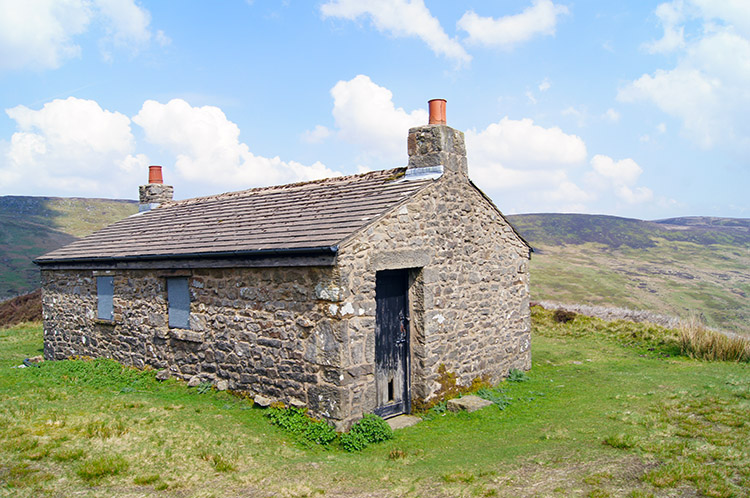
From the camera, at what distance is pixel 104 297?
12148 millimetres

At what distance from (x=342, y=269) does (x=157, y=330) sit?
5.39m

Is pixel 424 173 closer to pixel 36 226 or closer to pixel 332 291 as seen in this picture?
pixel 332 291

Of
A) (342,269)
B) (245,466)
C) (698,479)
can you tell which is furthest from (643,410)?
(245,466)

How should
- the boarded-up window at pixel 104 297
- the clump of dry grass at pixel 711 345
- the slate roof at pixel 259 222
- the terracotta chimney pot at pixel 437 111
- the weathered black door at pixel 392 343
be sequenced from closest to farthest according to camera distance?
1. the slate roof at pixel 259 222
2. the weathered black door at pixel 392 343
3. the terracotta chimney pot at pixel 437 111
4. the boarded-up window at pixel 104 297
5. the clump of dry grass at pixel 711 345

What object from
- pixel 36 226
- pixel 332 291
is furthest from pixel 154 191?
pixel 36 226

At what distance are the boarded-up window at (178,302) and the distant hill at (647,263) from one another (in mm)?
21390

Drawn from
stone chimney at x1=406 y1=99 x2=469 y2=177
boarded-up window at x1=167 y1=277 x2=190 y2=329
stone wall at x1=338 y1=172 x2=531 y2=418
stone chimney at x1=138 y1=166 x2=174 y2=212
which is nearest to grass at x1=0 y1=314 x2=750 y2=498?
stone wall at x1=338 y1=172 x2=531 y2=418

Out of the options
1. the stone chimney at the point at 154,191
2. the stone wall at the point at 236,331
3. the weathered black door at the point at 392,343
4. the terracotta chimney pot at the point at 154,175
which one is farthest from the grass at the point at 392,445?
the terracotta chimney pot at the point at 154,175

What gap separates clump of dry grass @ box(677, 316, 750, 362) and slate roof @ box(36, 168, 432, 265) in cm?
946

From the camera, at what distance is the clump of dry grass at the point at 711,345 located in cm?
1281

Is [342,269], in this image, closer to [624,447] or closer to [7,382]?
[624,447]

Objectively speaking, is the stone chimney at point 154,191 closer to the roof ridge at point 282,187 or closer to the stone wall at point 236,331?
the roof ridge at point 282,187

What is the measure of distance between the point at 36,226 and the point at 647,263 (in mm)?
71143

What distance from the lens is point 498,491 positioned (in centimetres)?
555
